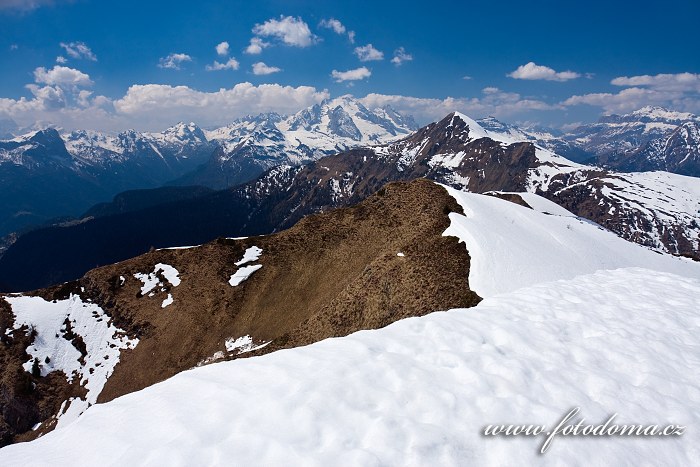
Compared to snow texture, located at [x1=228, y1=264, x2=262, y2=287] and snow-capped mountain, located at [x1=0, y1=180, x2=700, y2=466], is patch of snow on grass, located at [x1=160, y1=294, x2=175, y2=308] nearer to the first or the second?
snow texture, located at [x1=228, y1=264, x2=262, y2=287]

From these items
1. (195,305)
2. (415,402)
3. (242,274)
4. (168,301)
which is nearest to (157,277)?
(168,301)

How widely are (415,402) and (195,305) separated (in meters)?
57.7

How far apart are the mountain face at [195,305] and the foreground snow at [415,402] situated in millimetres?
27453

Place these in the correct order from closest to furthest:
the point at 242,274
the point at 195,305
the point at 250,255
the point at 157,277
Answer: the point at 195,305 → the point at 242,274 → the point at 250,255 → the point at 157,277

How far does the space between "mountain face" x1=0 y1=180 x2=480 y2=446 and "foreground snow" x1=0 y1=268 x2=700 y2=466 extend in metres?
27.5

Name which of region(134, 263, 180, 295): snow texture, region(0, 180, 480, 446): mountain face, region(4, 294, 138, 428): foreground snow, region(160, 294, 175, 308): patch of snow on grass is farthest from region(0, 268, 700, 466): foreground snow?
region(134, 263, 180, 295): snow texture

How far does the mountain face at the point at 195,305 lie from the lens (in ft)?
157

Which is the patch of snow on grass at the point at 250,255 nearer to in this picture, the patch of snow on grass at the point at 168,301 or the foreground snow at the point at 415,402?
the patch of snow on grass at the point at 168,301

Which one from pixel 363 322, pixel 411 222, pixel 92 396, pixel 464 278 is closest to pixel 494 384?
pixel 464 278

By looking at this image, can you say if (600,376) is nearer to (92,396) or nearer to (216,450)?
(216,450)

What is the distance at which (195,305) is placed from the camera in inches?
2256

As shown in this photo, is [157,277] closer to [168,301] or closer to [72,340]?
[168,301]

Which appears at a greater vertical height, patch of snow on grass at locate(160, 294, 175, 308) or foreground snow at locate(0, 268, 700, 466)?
foreground snow at locate(0, 268, 700, 466)

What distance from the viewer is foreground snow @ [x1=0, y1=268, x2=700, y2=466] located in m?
5.91
